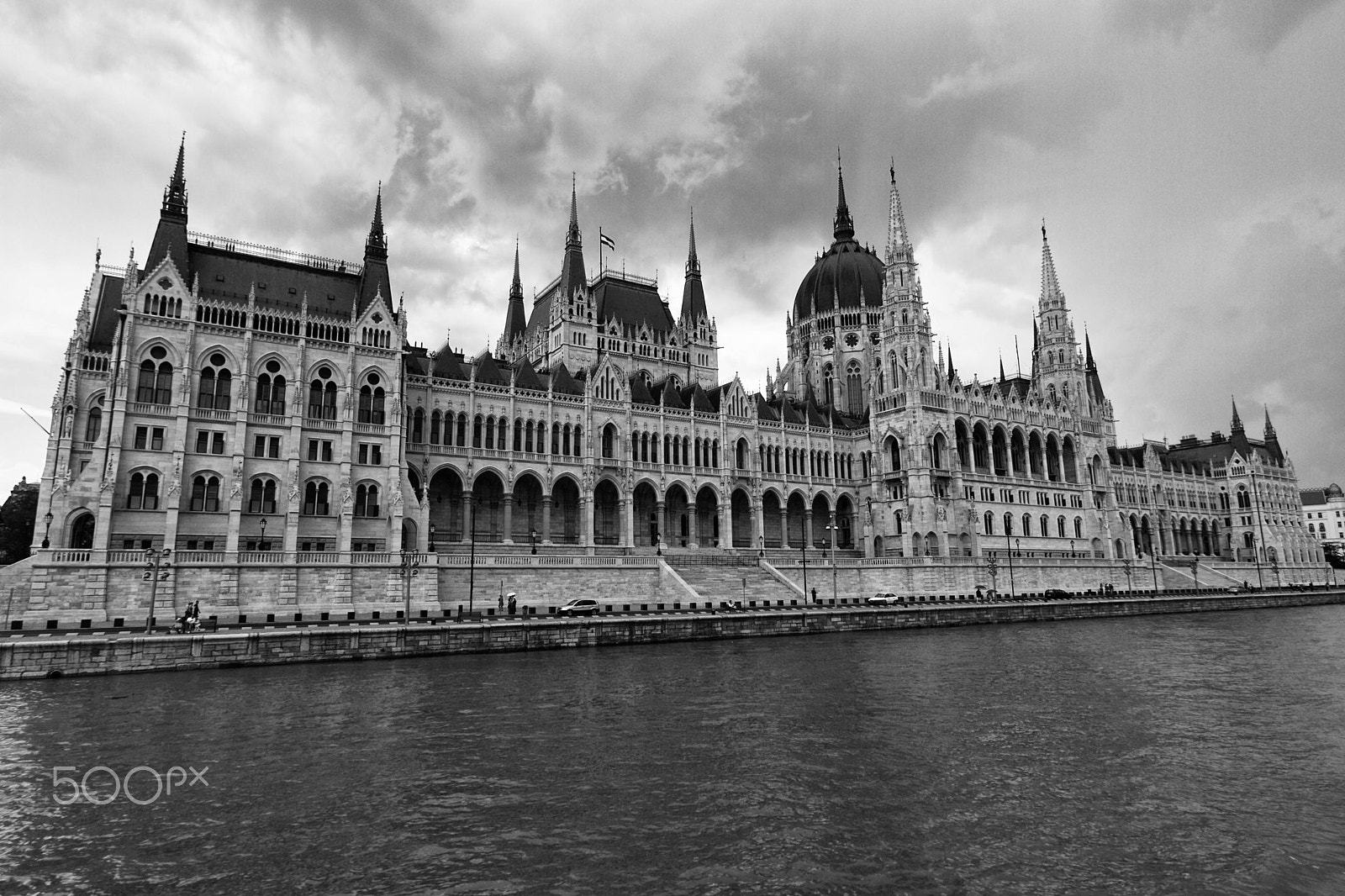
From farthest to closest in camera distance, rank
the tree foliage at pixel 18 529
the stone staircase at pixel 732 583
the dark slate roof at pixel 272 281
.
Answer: the tree foliage at pixel 18 529
the stone staircase at pixel 732 583
the dark slate roof at pixel 272 281

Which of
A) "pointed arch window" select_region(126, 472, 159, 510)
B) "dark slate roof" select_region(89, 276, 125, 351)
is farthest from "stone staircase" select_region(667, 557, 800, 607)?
"dark slate roof" select_region(89, 276, 125, 351)

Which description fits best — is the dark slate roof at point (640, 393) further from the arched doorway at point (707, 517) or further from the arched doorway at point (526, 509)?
the arched doorway at point (526, 509)

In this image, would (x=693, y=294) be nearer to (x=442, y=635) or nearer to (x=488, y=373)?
(x=488, y=373)

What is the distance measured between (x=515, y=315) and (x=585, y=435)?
126ft

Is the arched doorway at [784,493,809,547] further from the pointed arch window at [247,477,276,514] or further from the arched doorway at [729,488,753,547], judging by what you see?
the pointed arch window at [247,477,276,514]

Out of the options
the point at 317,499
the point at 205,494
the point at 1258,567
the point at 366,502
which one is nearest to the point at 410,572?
the point at 366,502

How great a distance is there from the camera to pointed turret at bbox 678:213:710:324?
109m

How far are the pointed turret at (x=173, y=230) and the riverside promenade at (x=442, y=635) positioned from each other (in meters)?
29.0

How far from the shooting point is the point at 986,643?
53.1 m

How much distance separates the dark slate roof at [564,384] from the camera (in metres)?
82.3

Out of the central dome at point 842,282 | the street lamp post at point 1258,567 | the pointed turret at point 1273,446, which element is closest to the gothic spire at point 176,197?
the central dome at point 842,282

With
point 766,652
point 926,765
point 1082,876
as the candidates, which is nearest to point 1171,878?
point 1082,876

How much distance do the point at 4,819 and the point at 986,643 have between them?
1936 inches

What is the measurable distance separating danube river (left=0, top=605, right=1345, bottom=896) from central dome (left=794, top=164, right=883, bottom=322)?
9002cm
